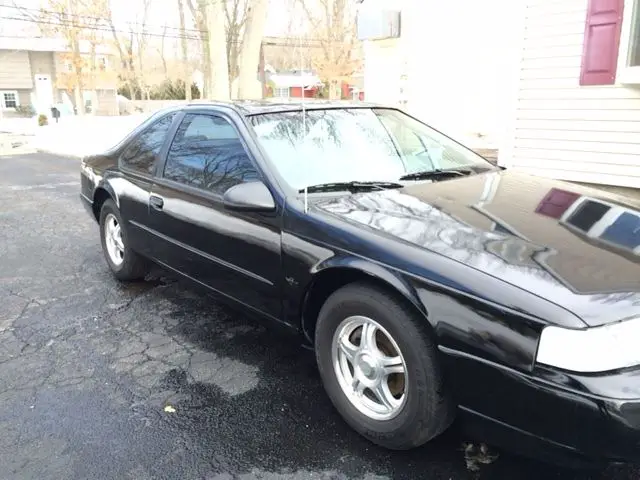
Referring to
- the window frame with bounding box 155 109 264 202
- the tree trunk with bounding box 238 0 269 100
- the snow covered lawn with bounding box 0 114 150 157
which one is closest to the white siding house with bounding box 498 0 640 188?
the window frame with bounding box 155 109 264 202

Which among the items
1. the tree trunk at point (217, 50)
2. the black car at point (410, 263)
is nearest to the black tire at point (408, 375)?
the black car at point (410, 263)

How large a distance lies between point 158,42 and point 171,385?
48.9 m

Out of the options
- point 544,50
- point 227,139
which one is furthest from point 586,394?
point 544,50

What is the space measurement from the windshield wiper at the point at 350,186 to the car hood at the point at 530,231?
0.09m

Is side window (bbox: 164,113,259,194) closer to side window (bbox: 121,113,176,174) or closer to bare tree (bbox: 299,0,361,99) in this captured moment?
side window (bbox: 121,113,176,174)

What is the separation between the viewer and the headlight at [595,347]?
1.85 meters

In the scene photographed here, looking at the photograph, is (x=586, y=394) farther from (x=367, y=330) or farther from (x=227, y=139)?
(x=227, y=139)

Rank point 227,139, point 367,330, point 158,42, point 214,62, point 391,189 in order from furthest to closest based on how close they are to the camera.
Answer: point 158,42 → point 214,62 → point 227,139 → point 391,189 → point 367,330

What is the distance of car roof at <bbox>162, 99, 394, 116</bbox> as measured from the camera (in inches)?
136

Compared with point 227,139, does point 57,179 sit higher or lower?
lower

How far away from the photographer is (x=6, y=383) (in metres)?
3.22

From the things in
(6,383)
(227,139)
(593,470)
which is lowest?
(6,383)

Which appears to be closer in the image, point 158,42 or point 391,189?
point 391,189

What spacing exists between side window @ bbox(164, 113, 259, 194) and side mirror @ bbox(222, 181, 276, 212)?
16 cm
